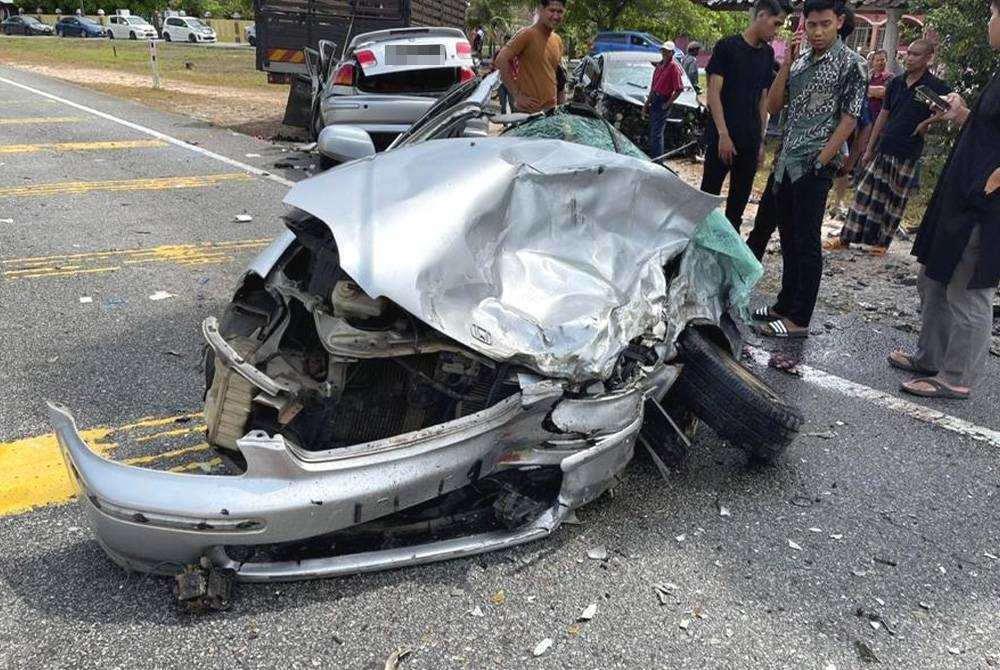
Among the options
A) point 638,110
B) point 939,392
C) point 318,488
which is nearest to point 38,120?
point 638,110

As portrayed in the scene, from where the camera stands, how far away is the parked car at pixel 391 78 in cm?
824

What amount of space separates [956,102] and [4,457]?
15.4 feet

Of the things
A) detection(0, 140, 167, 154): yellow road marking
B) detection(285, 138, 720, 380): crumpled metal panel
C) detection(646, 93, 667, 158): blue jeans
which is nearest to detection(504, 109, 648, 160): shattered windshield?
detection(285, 138, 720, 380): crumpled metal panel

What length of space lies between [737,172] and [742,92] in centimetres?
52

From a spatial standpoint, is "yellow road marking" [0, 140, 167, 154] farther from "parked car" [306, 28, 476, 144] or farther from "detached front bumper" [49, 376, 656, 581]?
"detached front bumper" [49, 376, 656, 581]

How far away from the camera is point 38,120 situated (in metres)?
12.2

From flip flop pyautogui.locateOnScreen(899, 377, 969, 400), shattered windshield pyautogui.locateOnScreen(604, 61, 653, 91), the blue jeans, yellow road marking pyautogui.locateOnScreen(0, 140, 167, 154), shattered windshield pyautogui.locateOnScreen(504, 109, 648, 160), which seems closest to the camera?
shattered windshield pyautogui.locateOnScreen(504, 109, 648, 160)

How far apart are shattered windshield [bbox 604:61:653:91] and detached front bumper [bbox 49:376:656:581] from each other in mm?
11298

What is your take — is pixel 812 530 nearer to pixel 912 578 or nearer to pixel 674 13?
pixel 912 578

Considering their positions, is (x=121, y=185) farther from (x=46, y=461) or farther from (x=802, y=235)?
(x=802, y=235)

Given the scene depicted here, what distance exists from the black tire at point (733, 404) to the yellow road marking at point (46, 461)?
1.95 metres

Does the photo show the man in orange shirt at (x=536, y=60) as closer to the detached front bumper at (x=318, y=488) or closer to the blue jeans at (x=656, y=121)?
the detached front bumper at (x=318, y=488)

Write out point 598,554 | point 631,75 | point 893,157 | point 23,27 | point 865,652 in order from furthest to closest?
point 23,27, point 631,75, point 893,157, point 598,554, point 865,652

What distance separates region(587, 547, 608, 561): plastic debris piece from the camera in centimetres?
268
